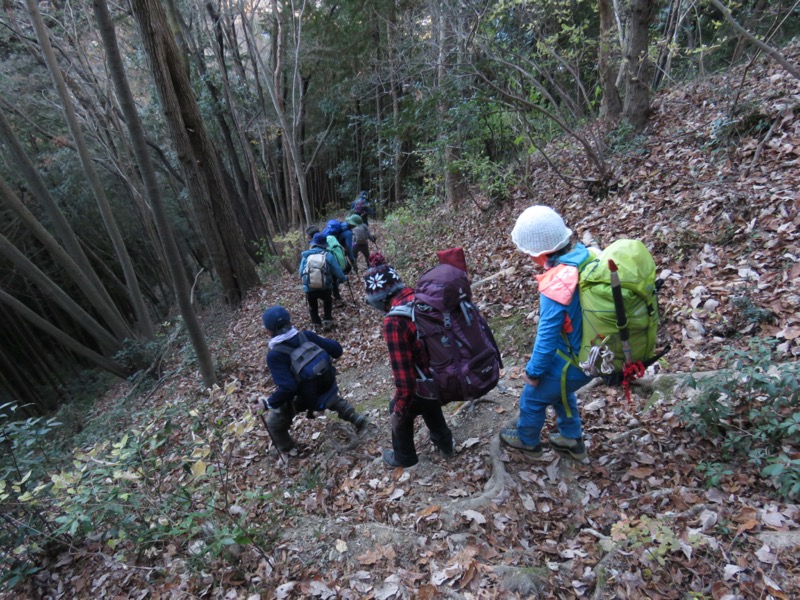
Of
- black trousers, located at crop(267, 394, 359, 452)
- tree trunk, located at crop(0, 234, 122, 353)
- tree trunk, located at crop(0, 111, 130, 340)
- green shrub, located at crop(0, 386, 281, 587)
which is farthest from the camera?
tree trunk, located at crop(0, 111, 130, 340)

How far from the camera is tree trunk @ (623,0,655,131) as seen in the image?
22.7 feet

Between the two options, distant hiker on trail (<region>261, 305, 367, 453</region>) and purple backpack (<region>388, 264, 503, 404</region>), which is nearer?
purple backpack (<region>388, 264, 503, 404</region>)

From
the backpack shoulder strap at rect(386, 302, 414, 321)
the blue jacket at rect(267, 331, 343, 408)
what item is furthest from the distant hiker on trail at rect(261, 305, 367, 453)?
the backpack shoulder strap at rect(386, 302, 414, 321)

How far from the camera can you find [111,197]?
19406 mm

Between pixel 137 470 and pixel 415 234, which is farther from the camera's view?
pixel 415 234

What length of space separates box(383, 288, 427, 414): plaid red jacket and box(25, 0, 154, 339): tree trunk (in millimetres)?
9460

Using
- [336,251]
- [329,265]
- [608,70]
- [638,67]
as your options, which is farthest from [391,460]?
[608,70]

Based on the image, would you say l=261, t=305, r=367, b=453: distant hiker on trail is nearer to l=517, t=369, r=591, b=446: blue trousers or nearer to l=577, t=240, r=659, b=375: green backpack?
l=517, t=369, r=591, b=446: blue trousers

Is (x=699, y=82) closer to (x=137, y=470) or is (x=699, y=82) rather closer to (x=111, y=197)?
(x=137, y=470)

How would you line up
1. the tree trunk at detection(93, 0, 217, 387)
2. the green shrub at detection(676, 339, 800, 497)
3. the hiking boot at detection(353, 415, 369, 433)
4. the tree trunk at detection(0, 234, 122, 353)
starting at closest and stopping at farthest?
1. the green shrub at detection(676, 339, 800, 497)
2. the tree trunk at detection(93, 0, 217, 387)
3. the hiking boot at detection(353, 415, 369, 433)
4. the tree trunk at detection(0, 234, 122, 353)

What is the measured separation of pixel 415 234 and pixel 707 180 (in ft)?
22.9

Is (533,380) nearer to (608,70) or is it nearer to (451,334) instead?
(451,334)

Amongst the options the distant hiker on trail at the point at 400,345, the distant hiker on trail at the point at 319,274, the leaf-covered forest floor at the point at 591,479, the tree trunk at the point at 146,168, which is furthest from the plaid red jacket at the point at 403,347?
the distant hiker on trail at the point at 319,274

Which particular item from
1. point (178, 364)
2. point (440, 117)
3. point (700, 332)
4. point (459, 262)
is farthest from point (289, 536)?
point (440, 117)
